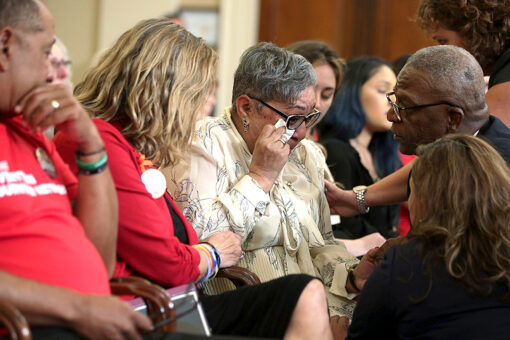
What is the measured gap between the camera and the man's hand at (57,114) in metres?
1.50

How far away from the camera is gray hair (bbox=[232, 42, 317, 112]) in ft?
8.22

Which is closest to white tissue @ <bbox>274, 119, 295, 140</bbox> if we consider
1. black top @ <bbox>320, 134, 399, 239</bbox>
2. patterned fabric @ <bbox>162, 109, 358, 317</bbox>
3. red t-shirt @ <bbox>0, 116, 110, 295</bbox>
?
patterned fabric @ <bbox>162, 109, 358, 317</bbox>

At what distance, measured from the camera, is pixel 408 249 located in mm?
1753

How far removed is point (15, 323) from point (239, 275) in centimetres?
101

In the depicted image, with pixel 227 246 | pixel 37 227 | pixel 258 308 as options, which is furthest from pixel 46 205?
pixel 227 246

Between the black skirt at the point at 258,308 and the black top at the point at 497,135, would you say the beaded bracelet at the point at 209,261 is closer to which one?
the black skirt at the point at 258,308

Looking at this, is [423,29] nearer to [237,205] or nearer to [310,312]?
[237,205]

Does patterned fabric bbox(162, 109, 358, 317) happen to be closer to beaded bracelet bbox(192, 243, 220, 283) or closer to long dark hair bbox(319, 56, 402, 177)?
beaded bracelet bbox(192, 243, 220, 283)

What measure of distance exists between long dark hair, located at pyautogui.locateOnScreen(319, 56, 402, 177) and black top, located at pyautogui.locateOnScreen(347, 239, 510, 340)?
2066 mm

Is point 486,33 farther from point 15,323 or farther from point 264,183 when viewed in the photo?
point 15,323

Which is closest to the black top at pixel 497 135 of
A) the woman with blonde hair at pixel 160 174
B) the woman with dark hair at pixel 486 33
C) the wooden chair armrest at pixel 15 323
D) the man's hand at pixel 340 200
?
the woman with dark hair at pixel 486 33

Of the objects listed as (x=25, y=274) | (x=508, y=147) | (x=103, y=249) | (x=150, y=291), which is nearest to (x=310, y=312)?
(x=150, y=291)

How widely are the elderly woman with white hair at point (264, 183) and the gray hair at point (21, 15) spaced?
2.90 feet

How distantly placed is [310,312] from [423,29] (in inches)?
62.1
